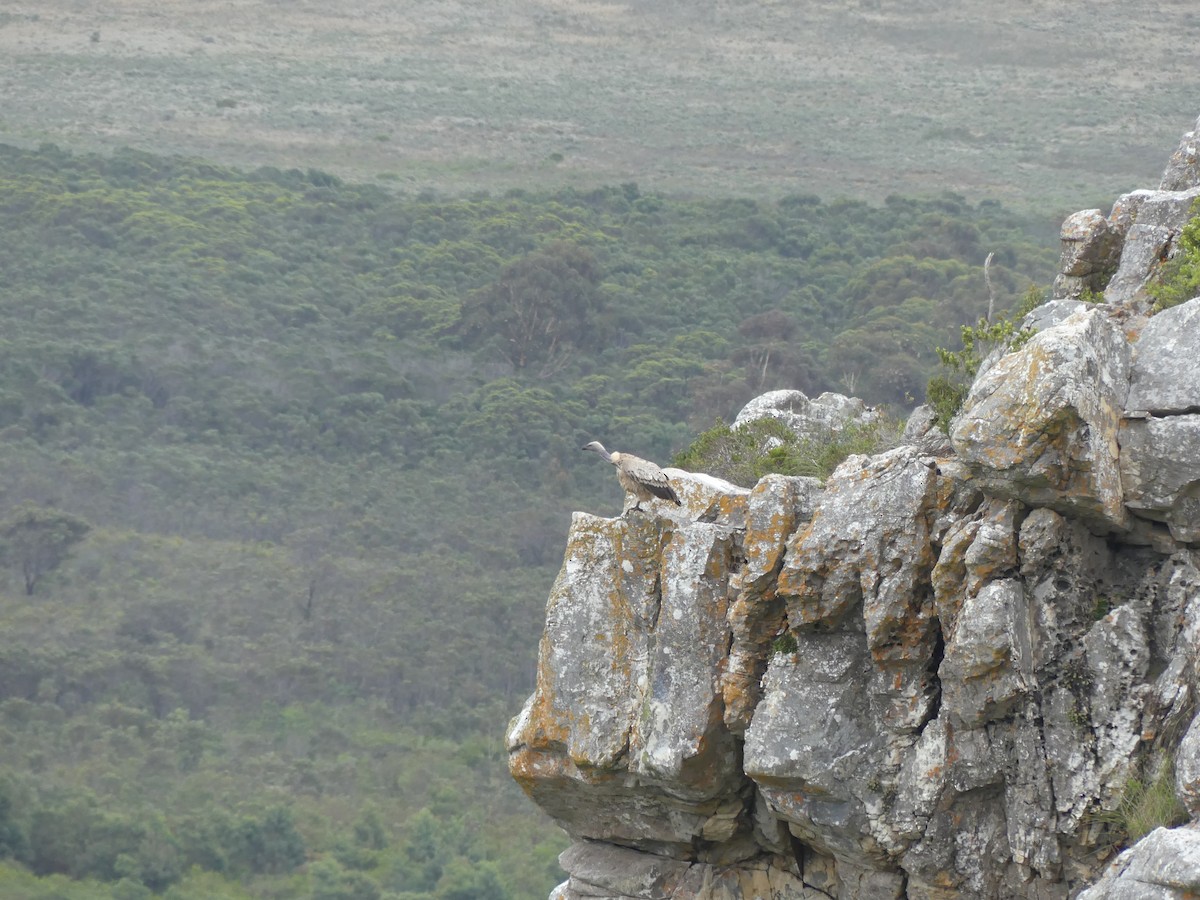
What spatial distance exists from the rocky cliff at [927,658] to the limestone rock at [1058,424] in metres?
0.02

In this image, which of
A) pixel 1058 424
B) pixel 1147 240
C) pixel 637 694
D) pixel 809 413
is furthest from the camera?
pixel 809 413

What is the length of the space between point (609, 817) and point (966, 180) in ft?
306

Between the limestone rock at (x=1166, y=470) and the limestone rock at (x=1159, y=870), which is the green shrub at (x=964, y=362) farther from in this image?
the limestone rock at (x=1159, y=870)

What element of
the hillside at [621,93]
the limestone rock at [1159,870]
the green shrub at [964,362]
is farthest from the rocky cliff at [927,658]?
the hillside at [621,93]

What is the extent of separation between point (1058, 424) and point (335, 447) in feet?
222

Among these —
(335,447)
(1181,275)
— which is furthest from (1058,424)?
(335,447)

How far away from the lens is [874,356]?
2662 inches

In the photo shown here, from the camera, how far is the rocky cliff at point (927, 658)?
11.0 meters

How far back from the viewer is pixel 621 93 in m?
120

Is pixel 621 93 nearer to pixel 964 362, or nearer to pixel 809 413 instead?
pixel 809 413

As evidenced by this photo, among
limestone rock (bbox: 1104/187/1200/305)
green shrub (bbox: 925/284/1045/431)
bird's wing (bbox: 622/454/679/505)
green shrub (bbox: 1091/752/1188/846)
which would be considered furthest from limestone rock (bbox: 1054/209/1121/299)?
green shrub (bbox: 1091/752/1188/846)

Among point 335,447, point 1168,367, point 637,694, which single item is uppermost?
point 1168,367

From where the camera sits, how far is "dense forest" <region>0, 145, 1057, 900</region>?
166 feet

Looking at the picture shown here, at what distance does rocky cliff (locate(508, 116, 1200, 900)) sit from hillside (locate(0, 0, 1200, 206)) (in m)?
85.8
